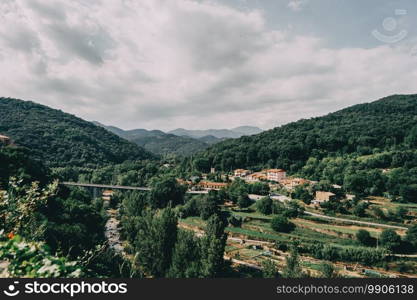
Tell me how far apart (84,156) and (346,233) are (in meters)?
87.8

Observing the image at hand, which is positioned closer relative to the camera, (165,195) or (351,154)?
(165,195)

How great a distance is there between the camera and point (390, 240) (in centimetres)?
2738

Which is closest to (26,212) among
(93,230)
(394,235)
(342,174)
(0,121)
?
(93,230)

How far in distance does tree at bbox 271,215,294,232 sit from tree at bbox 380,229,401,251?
407 inches

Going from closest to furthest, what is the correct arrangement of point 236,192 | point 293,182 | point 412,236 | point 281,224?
point 412,236 → point 281,224 → point 236,192 → point 293,182

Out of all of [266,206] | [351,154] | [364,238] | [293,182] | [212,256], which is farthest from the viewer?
[351,154]

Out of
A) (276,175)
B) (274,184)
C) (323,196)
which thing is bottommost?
(323,196)

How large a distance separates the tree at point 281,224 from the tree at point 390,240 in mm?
10350

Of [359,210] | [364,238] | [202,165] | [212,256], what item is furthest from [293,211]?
[202,165]

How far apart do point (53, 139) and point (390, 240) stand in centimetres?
10211

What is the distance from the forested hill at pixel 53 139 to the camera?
82312 mm

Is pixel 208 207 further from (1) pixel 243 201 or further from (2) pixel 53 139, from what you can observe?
(2) pixel 53 139

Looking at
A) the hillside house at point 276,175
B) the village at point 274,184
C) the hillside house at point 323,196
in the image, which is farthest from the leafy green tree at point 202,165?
the hillside house at point 323,196

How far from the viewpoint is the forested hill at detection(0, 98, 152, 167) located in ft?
270
